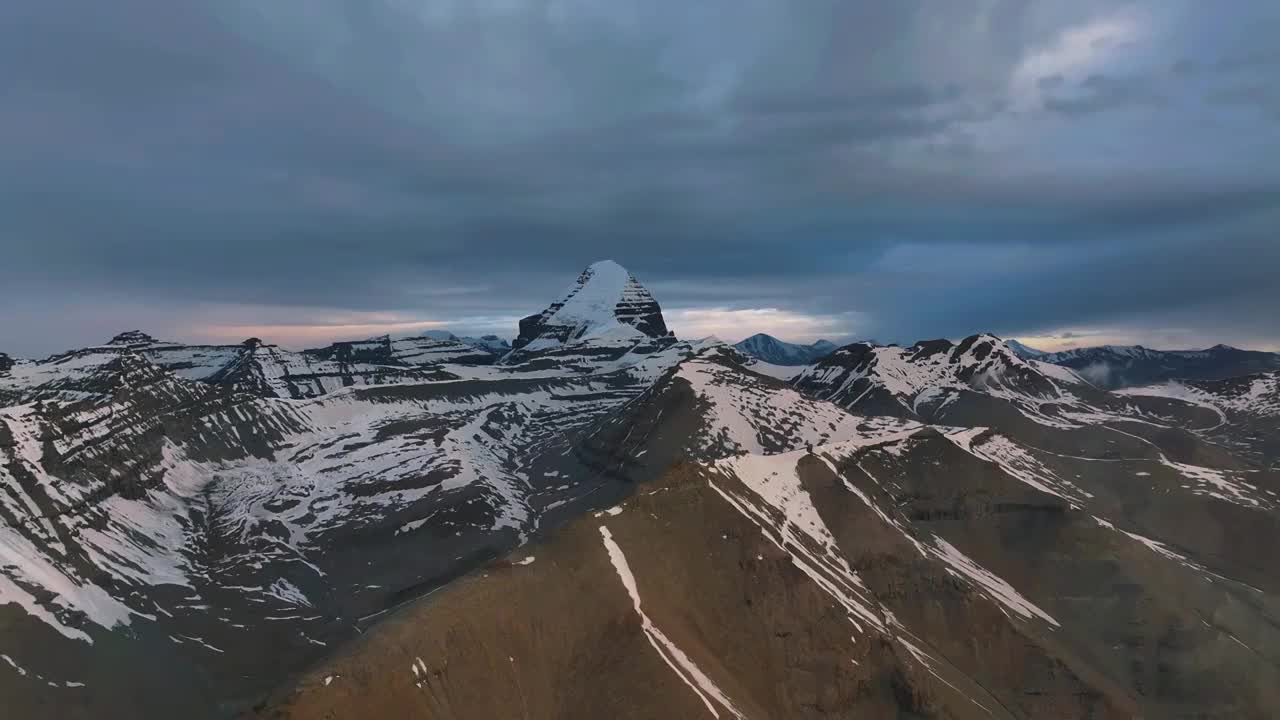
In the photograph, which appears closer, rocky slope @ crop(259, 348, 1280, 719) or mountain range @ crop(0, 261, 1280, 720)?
rocky slope @ crop(259, 348, 1280, 719)

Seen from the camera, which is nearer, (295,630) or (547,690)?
(547,690)

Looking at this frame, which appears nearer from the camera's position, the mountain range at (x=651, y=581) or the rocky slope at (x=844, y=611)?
the rocky slope at (x=844, y=611)

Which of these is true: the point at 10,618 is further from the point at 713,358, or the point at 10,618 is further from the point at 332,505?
the point at 713,358

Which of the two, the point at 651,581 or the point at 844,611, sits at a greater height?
the point at 651,581

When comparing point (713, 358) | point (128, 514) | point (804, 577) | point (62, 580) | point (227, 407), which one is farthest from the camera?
point (713, 358)

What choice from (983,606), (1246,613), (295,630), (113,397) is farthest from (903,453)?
(113,397)

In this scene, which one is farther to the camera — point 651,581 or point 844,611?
point 844,611

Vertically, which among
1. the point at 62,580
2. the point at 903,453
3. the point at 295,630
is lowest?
the point at 295,630

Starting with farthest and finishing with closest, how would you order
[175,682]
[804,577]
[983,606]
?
[175,682], [983,606], [804,577]
